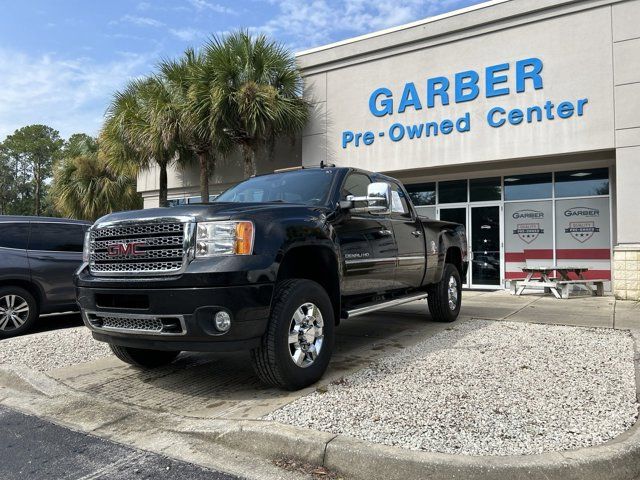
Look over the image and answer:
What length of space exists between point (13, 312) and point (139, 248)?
14.5 ft

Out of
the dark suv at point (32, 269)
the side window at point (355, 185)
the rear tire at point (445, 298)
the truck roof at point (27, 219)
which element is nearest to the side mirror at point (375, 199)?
the side window at point (355, 185)

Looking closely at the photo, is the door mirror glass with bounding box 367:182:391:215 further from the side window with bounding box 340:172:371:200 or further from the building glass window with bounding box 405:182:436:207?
the building glass window with bounding box 405:182:436:207

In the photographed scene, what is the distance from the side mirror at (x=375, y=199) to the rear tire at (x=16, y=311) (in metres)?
5.24

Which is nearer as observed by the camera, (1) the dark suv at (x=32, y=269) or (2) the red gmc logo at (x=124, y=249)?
(2) the red gmc logo at (x=124, y=249)

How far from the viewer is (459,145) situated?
12.3 meters

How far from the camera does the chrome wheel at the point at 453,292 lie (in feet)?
24.8

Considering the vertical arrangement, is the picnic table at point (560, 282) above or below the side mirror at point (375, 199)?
below

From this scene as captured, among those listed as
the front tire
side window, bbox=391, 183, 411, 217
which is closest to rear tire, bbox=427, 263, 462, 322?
side window, bbox=391, 183, 411, 217

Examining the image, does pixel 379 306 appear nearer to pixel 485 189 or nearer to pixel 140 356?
pixel 140 356

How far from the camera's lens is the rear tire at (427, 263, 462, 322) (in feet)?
23.8

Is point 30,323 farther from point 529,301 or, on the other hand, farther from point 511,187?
point 511,187

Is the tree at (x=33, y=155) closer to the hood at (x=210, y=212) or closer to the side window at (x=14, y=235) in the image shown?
the side window at (x=14, y=235)

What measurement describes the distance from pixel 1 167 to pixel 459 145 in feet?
208

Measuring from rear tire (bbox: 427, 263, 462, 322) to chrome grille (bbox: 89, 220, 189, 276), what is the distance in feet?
14.3
